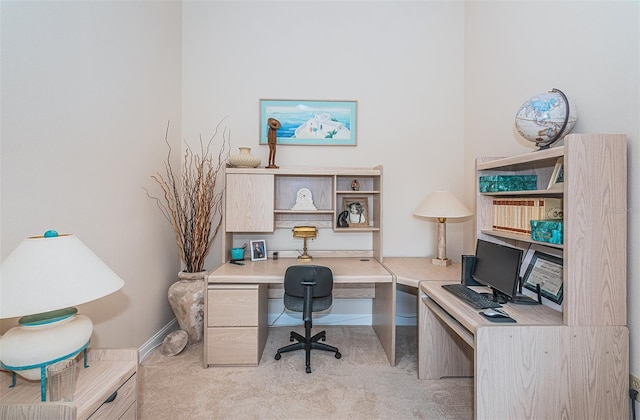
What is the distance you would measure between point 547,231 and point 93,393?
205 cm

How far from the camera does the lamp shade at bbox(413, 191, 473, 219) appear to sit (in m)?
2.41

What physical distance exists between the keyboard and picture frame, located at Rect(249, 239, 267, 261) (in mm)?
1623

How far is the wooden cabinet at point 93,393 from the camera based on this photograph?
0.88m

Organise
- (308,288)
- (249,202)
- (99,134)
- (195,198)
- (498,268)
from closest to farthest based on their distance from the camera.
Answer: (498,268) < (99,134) < (308,288) < (249,202) < (195,198)

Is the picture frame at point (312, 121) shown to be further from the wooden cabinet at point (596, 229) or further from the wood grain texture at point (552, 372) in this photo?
the wood grain texture at point (552, 372)

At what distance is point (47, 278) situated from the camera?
96cm

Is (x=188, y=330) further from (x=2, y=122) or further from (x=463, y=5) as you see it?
(x=463, y=5)

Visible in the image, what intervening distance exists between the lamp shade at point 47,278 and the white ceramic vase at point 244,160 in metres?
1.60

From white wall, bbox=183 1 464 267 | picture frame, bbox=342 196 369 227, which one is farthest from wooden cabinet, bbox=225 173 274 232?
picture frame, bbox=342 196 369 227

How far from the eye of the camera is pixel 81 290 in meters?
1.00

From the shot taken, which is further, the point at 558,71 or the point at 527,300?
the point at 558,71

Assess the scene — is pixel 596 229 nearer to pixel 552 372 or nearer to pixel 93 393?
pixel 552 372

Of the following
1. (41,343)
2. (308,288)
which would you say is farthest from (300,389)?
(41,343)

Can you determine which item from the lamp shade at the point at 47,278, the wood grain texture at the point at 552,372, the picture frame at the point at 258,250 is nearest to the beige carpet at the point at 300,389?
the wood grain texture at the point at 552,372
